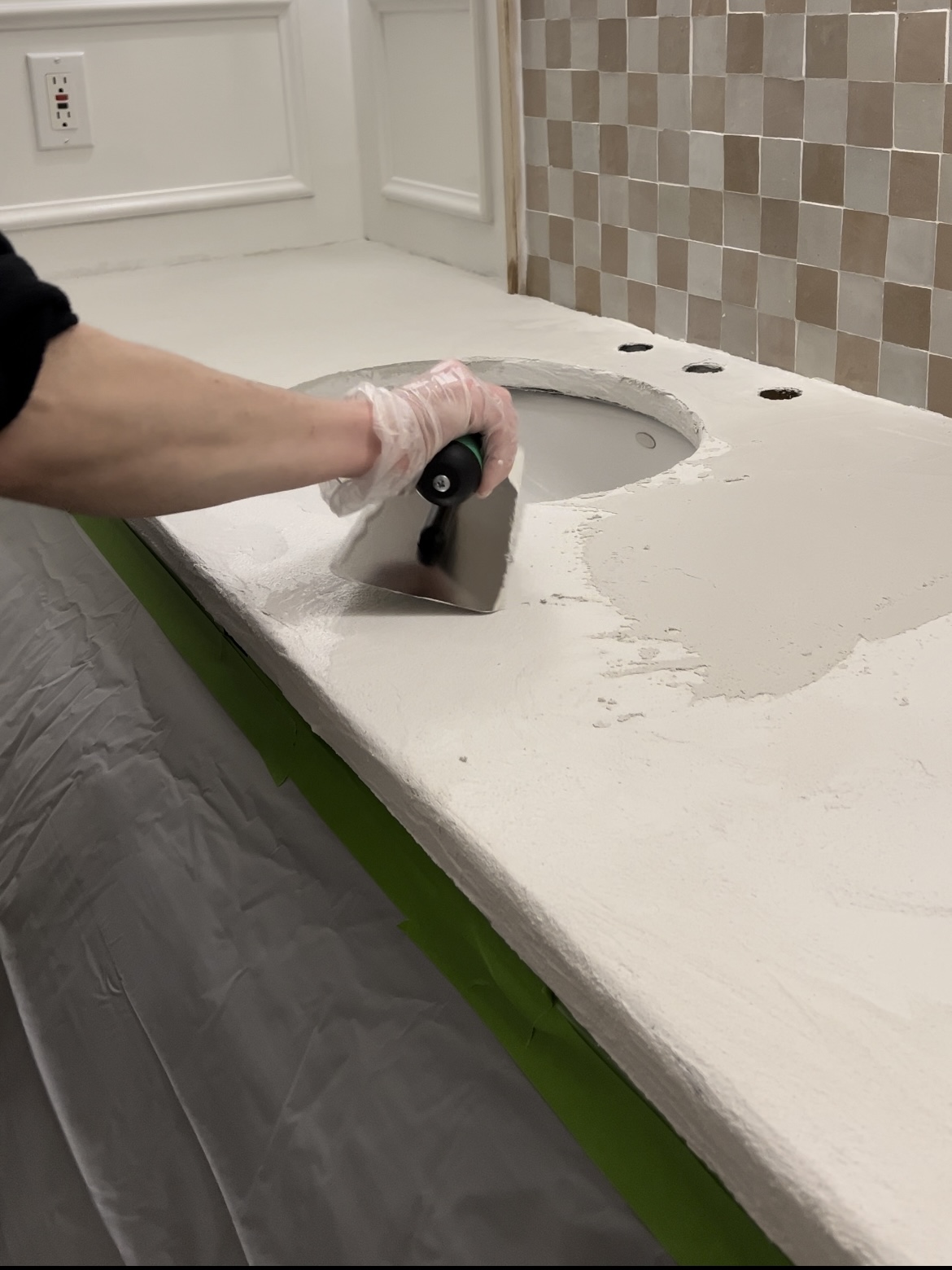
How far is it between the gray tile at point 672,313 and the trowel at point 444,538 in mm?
511

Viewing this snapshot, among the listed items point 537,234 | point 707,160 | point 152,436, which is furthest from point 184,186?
point 152,436

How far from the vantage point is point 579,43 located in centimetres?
133

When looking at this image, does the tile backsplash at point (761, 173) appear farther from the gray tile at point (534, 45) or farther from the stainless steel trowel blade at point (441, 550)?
the stainless steel trowel blade at point (441, 550)

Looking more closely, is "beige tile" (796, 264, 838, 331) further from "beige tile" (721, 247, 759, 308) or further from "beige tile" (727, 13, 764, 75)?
"beige tile" (727, 13, 764, 75)

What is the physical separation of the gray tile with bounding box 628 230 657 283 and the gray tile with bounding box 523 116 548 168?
0.65 ft

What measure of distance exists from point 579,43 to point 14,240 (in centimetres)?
90

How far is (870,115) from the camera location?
1011 millimetres

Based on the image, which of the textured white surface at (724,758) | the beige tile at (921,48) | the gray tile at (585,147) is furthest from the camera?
the gray tile at (585,147)

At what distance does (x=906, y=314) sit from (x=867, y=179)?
120 millimetres

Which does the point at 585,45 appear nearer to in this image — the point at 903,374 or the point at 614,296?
the point at 614,296

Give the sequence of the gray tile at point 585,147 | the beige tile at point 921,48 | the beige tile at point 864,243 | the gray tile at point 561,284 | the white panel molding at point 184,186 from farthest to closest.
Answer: the white panel molding at point 184,186, the gray tile at point 561,284, the gray tile at point 585,147, the beige tile at point 864,243, the beige tile at point 921,48

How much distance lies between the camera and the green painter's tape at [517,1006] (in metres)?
0.46

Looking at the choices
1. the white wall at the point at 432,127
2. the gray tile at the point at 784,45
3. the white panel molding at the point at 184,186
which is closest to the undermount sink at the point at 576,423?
the gray tile at the point at 784,45

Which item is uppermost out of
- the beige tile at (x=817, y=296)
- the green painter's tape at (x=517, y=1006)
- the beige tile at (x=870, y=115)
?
the beige tile at (x=870, y=115)
